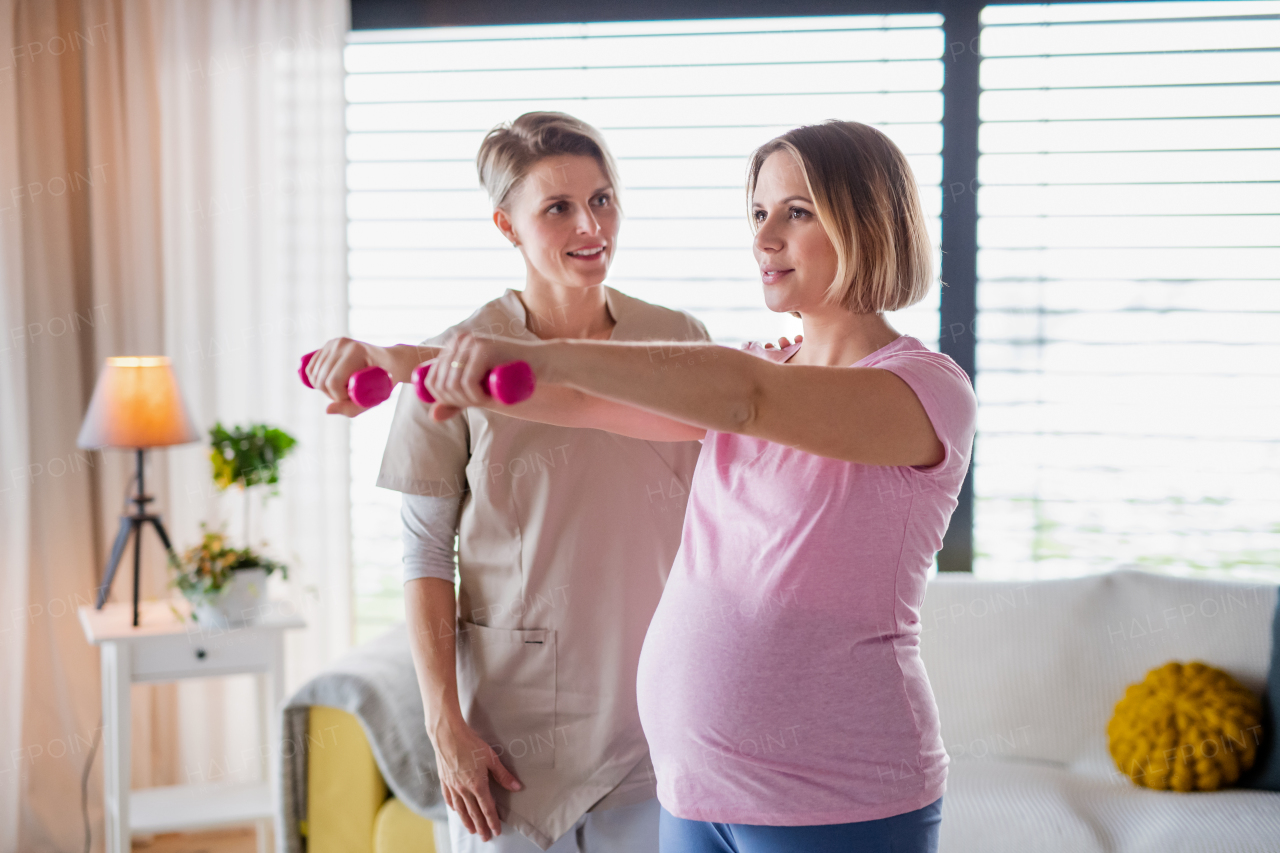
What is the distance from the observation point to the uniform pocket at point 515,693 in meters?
1.31

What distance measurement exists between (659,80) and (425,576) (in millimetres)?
1774

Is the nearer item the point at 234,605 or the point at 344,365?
the point at 344,365

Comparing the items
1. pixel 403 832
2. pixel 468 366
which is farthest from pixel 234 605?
pixel 468 366

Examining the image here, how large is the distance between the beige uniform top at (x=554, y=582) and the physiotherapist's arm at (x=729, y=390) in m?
0.49

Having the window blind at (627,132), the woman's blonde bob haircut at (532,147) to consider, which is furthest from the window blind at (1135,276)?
the woman's blonde bob haircut at (532,147)

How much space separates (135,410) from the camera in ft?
7.41

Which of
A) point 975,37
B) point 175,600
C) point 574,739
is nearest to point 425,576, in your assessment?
point 574,739

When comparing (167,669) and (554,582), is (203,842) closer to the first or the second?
(167,669)

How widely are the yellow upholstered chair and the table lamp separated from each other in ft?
2.15

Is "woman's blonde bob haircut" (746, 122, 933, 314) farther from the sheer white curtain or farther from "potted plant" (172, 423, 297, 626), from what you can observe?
the sheer white curtain

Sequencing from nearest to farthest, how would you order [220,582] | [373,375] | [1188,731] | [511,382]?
[511,382] < [373,375] < [1188,731] < [220,582]

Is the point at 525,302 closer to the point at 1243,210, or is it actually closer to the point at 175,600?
the point at 175,600

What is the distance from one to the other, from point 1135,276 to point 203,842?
2.99 metres

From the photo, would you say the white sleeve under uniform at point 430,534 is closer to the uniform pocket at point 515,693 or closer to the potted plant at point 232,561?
the uniform pocket at point 515,693
